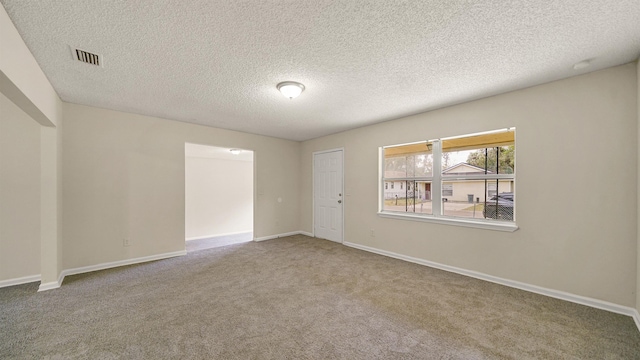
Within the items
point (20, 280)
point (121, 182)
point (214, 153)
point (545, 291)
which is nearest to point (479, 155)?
point (545, 291)

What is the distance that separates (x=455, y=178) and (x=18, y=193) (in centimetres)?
597

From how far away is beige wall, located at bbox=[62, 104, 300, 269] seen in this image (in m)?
3.39

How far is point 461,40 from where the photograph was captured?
1919mm

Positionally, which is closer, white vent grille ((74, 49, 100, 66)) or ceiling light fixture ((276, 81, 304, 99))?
white vent grille ((74, 49, 100, 66))

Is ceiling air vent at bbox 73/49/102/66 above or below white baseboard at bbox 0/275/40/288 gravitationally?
above

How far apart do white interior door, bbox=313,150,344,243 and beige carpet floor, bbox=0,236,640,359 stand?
6.17 feet

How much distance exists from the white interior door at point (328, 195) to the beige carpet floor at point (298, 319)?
1881mm

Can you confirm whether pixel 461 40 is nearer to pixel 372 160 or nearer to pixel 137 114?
pixel 372 160

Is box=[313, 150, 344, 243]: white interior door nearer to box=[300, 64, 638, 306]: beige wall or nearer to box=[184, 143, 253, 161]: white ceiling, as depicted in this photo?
box=[184, 143, 253, 161]: white ceiling

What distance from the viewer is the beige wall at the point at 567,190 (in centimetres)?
230

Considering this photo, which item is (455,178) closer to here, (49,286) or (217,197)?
(49,286)

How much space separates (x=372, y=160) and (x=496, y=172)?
1933 mm

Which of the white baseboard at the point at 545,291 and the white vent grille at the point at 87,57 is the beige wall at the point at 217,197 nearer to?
the white vent grille at the point at 87,57

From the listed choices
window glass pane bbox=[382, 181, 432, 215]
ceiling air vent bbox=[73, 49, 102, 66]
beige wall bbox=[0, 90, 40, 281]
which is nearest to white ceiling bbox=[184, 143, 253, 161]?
beige wall bbox=[0, 90, 40, 281]
